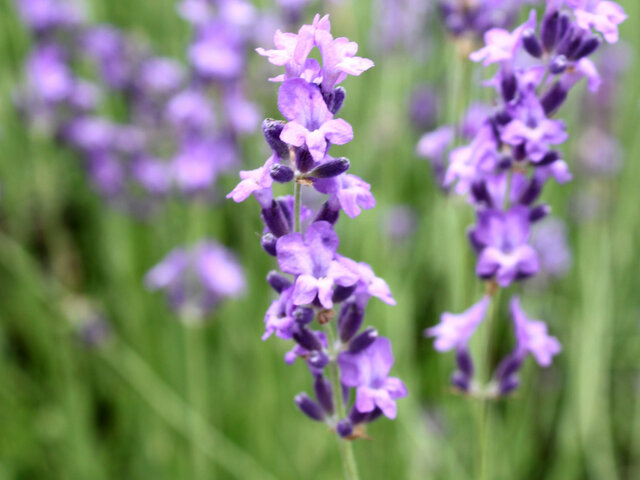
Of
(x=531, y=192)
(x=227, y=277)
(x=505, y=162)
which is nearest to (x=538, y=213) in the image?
(x=531, y=192)

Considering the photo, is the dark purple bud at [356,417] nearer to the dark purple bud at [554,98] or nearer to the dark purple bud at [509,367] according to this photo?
the dark purple bud at [509,367]

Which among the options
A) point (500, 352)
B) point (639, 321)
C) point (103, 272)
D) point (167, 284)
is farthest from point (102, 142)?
point (639, 321)

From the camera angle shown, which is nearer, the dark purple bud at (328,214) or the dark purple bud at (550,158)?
the dark purple bud at (328,214)

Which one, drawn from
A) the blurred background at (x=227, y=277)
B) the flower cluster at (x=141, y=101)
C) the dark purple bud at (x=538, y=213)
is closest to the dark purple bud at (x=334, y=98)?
the dark purple bud at (x=538, y=213)

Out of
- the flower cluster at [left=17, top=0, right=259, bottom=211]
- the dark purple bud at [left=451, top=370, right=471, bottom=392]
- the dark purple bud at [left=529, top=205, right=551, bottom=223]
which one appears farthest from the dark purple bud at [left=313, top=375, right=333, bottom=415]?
the flower cluster at [left=17, top=0, right=259, bottom=211]

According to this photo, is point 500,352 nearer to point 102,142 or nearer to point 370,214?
point 370,214

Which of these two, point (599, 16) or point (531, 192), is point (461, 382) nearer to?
point (531, 192)
